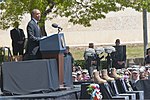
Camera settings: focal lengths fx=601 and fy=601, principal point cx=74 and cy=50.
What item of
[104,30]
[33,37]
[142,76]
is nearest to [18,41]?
[142,76]

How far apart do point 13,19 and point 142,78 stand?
1108cm

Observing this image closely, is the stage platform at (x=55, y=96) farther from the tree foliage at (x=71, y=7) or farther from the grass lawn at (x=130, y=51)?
the grass lawn at (x=130, y=51)

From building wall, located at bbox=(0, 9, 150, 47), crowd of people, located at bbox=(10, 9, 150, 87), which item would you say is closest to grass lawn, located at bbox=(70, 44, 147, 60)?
building wall, located at bbox=(0, 9, 150, 47)

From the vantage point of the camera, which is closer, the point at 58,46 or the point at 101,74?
the point at 58,46

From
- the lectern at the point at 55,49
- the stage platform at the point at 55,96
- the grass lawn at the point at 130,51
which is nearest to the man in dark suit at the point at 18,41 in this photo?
the lectern at the point at 55,49

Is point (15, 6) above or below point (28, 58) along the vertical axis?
above

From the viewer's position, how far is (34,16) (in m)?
11.9

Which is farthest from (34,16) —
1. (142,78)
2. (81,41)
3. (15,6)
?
(81,41)

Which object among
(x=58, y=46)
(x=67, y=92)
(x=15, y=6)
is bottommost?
(x=67, y=92)

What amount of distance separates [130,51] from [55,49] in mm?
22774

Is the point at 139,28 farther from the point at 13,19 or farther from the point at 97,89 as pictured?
the point at 97,89

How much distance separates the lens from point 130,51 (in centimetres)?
3409

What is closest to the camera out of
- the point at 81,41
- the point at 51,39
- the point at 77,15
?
the point at 51,39

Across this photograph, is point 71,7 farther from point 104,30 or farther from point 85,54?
point 104,30
